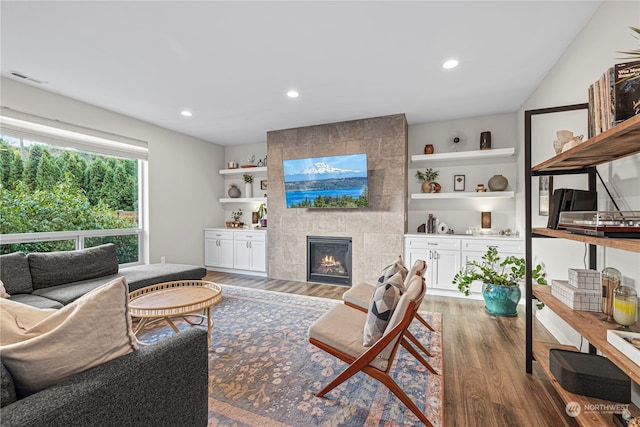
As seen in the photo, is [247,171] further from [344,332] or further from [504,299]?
[504,299]

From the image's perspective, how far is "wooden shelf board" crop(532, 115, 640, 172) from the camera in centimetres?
106

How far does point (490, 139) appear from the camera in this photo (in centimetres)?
390

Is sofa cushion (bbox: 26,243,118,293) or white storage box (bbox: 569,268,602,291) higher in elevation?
white storage box (bbox: 569,268,602,291)

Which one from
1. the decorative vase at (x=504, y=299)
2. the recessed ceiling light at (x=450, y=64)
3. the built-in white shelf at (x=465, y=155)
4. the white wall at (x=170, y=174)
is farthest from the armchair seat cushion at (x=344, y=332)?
the white wall at (x=170, y=174)

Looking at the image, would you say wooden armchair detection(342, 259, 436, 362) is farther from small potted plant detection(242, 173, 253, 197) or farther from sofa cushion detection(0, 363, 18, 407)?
Answer: small potted plant detection(242, 173, 253, 197)

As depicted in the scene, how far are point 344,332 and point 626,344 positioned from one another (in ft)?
4.23

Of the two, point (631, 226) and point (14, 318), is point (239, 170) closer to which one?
point (14, 318)

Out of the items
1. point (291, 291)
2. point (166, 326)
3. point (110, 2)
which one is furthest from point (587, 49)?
point (166, 326)

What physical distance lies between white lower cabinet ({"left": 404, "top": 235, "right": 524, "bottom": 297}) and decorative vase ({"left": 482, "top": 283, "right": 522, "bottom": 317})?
0.61 metres

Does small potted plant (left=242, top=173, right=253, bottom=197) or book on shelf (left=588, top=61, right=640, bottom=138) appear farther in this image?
small potted plant (left=242, top=173, right=253, bottom=197)

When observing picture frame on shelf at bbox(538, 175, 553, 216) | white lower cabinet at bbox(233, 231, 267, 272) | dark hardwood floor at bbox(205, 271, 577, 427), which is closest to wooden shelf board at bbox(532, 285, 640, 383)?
dark hardwood floor at bbox(205, 271, 577, 427)

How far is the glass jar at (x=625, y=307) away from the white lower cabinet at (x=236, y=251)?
14.3ft

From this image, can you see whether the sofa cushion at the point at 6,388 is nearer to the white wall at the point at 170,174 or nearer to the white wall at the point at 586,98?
the white wall at the point at 586,98

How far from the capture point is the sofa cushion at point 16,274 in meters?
2.49
